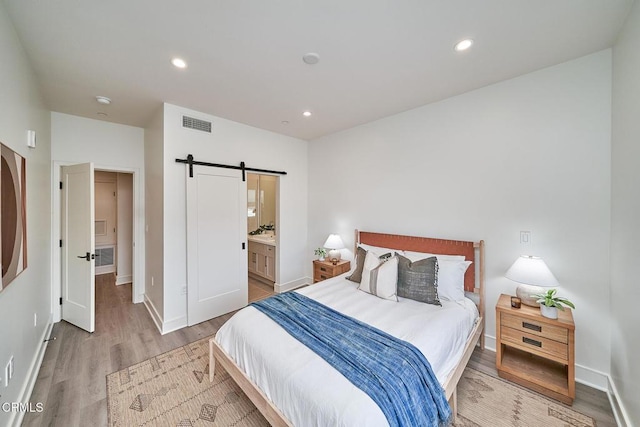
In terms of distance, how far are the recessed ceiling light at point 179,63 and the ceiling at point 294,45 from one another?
0.17ft

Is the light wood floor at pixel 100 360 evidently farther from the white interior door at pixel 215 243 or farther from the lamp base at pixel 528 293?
the lamp base at pixel 528 293

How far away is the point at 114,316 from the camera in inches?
134

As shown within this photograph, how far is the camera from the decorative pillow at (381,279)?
2477mm

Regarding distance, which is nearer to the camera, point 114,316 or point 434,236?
point 434,236

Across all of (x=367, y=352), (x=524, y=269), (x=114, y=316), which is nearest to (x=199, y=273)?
(x=114, y=316)

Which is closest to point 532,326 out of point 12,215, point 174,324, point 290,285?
point 290,285

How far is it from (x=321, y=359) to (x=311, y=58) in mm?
2346

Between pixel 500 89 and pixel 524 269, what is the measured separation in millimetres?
1835

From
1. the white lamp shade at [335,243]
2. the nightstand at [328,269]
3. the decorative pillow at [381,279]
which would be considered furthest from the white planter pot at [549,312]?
the white lamp shade at [335,243]

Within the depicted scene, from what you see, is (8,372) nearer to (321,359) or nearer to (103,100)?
(321,359)

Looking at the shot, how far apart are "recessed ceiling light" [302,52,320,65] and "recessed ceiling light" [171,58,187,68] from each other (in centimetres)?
109

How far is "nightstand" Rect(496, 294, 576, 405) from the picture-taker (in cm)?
190

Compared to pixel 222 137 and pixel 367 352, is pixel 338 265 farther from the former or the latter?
pixel 222 137

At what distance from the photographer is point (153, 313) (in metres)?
3.38
